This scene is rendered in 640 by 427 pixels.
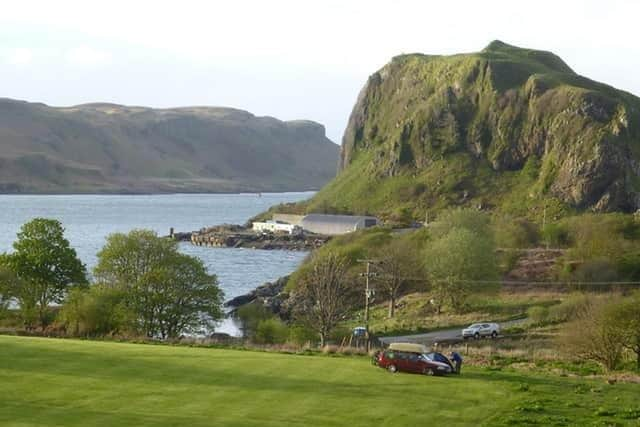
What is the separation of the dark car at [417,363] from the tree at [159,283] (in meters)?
26.5

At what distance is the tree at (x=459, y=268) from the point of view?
83125mm

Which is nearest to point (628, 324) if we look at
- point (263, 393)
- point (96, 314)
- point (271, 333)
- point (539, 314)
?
point (263, 393)

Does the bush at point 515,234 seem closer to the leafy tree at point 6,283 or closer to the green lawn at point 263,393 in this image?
the leafy tree at point 6,283

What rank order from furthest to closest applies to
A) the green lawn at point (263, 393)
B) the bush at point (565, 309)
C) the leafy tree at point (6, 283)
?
1. the bush at point (565, 309)
2. the leafy tree at point (6, 283)
3. the green lawn at point (263, 393)

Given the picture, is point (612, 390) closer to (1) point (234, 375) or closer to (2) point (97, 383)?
(1) point (234, 375)

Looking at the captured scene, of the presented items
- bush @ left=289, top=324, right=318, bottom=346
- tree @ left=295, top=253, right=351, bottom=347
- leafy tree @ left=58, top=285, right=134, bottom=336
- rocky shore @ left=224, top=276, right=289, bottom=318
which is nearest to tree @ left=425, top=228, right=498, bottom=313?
tree @ left=295, top=253, right=351, bottom=347

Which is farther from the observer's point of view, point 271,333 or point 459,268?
point 459,268

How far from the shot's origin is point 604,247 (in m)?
98.9

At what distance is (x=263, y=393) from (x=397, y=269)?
64.3 meters

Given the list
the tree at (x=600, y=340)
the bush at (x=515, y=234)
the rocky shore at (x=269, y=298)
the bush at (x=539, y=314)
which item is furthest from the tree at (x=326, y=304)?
the bush at (x=515, y=234)

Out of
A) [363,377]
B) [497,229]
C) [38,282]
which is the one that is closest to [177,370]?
[363,377]

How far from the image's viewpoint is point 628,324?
146ft

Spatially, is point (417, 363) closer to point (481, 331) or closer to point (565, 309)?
point (481, 331)

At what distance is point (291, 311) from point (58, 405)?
6569cm
